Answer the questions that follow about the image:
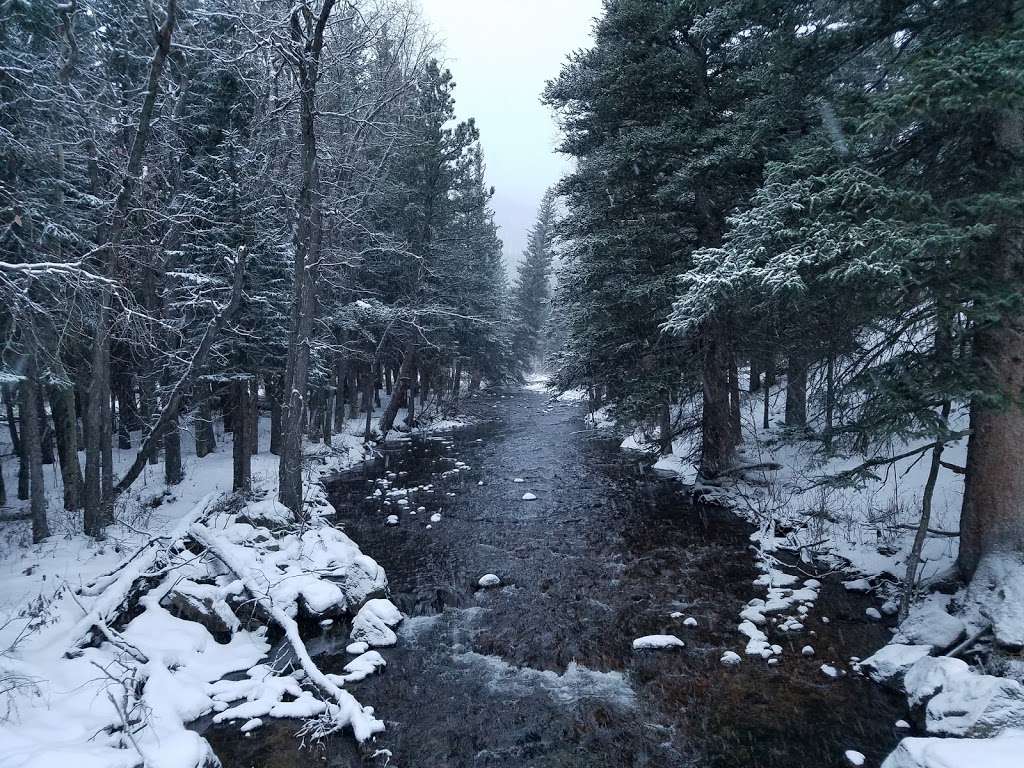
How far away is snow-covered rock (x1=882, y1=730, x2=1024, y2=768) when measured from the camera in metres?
4.22

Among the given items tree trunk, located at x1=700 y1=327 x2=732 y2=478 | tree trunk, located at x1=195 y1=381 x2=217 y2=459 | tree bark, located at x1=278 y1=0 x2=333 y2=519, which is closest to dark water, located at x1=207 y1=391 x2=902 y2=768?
tree trunk, located at x1=700 y1=327 x2=732 y2=478

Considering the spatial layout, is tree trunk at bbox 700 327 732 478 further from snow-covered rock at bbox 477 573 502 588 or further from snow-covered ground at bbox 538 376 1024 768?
snow-covered rock at bbox 477 573 502 588

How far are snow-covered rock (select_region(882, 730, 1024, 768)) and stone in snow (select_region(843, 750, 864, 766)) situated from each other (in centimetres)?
55

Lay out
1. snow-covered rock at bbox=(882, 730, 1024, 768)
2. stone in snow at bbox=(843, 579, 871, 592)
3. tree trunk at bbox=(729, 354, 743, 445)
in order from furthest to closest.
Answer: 1. tree trunk at bbox=(729, 354, 743, 445)
2. stone in snow at bbox=(843, 579, 871, 592)
3. snow-covered rock at bbox=(882, 730, 1024, 768)

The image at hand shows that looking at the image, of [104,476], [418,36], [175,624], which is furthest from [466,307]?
[175,624]

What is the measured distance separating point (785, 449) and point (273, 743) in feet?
48.4

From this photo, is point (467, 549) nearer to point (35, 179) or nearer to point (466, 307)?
point (35, 179)

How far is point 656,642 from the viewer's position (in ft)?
25.2

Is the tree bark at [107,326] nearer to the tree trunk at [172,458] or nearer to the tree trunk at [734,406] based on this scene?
the tree trunk at [172,458]

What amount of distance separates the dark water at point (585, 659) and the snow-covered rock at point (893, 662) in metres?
0.23

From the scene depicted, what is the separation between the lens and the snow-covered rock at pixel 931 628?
648 centimetres

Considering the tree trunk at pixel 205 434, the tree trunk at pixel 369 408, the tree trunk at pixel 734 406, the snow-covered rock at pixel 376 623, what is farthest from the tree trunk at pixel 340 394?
the snow-covered rock at pixel 376 623

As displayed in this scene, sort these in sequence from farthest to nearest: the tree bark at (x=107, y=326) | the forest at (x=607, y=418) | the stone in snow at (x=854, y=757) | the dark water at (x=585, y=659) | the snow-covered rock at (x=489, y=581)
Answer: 1. the snow-covered rock at (x=489, y=581)
2. the tree bark at (x=107, y=326)
3. the forest at (x=607, y=418)
4. the dark water at (x=585, y=659)
5. the stone in snow at (x=854, y=757)

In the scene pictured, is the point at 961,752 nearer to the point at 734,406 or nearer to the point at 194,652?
the point at 194,652
